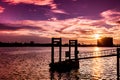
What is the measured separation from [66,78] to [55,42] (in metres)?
9.61

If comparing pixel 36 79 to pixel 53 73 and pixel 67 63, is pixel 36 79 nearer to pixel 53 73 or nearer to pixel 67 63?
pixel 53 73

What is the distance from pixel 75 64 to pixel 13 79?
15470 millimetres

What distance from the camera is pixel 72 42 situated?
51531 millimetres

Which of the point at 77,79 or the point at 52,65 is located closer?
the point at 77,79

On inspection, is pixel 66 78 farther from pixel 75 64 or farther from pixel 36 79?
pixel 75 64

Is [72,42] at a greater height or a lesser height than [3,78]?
greater

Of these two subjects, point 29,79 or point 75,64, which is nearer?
point 29,79

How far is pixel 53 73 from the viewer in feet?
146

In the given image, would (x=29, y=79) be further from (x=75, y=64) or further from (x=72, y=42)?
(x=72, y=42)

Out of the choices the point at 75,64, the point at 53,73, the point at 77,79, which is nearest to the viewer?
the point at 77,79

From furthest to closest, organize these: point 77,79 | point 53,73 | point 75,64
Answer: point 75,64 < point 53,73 < point 77,79

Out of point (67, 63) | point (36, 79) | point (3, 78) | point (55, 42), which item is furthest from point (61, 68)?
point (3, 78)

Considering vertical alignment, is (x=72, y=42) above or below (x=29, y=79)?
above

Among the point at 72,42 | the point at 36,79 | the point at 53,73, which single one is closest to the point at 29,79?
the point at 36,79
